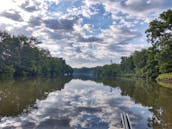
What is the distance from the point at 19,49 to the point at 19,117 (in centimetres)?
6412

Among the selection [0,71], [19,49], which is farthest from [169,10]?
[19,49]

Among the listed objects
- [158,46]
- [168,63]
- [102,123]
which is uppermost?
[158,46]

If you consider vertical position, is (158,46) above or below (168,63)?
above

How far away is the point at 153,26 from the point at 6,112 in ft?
113

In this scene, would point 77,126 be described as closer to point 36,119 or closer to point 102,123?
point 102,123

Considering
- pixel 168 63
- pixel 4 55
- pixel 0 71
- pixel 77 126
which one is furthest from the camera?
pixel 4 55

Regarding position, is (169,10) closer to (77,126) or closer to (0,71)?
(77,126)

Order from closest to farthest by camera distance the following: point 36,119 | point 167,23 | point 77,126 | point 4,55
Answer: point 77,126, point 36,119, point 167,23, point 4,55

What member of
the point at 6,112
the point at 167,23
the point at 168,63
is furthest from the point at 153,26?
the point at 6,112

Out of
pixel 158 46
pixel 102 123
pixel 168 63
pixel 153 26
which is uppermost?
pixel 153 26

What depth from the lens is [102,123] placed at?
948 cm

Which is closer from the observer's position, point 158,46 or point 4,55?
point 158,46

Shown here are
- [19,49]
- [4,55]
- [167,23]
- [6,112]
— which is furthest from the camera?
[19,49]

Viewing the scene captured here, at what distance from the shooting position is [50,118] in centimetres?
1031
